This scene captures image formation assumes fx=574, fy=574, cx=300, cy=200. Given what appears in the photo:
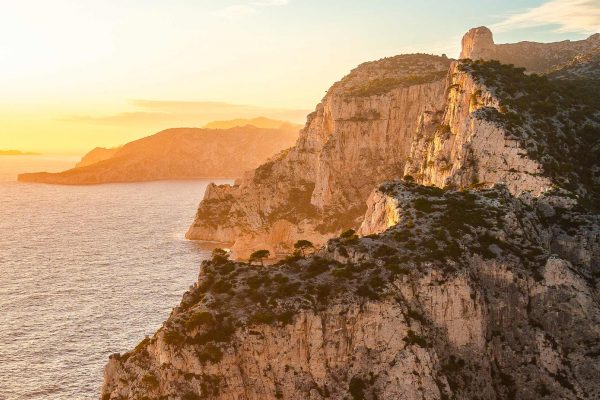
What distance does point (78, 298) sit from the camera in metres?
113

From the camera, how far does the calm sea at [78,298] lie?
8119 centimetres

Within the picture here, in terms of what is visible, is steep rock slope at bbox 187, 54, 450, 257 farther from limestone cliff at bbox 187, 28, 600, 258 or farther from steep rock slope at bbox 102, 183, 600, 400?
steep rock slope at bbox 102, 183, 600, 400

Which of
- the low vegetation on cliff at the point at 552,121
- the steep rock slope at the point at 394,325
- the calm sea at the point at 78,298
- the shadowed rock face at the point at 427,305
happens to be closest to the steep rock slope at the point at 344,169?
the calm sea at the point at 78,298

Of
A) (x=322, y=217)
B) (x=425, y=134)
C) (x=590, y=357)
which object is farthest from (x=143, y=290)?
(x=590, y=357)

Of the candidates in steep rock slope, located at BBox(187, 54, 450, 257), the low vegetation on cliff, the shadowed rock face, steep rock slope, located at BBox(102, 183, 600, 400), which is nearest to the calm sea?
steep rock slope, located at BBox(187, 54, 450, 257)

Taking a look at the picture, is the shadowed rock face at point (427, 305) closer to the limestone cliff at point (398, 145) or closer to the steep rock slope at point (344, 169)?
the limestone cliff at point (398, 145)

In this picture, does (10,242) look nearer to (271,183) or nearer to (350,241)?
(271,183)

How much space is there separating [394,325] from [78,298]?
83.1m

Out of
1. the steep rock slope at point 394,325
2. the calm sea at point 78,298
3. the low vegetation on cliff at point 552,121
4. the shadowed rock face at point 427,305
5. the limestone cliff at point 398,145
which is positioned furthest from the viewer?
the calm sea at point 78,298

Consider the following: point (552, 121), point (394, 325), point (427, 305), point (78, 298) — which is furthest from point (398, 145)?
point (394, 325)

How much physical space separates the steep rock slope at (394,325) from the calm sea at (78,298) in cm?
3640

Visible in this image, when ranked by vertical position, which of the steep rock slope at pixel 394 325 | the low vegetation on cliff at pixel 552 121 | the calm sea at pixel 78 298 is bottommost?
the calm sea at pixel 78 298

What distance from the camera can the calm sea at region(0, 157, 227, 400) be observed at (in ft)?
266

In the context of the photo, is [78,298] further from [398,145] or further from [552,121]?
[552,121]
